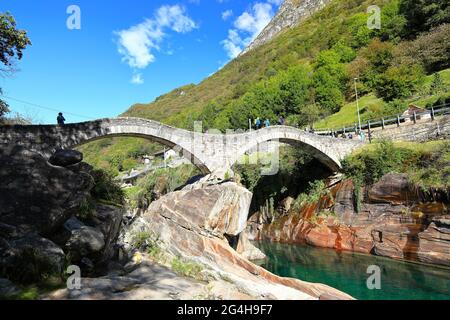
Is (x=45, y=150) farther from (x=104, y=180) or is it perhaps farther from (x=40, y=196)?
(x=40, y=196)

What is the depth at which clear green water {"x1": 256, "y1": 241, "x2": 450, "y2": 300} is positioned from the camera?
45.5 ft

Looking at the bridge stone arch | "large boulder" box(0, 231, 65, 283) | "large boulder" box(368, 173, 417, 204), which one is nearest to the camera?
"large boulder" box(0, 231, 65, 283)

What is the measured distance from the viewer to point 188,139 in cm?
2225

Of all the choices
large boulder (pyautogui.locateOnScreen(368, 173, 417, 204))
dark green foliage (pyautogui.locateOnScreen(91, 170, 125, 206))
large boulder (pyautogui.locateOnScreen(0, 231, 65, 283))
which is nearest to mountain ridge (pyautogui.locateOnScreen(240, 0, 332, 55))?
large boulder (pyautogui.locateOnScreen(368, 173, 417, 204))

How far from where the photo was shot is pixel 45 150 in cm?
1628

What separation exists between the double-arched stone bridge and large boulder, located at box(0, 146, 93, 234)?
9.35 metres

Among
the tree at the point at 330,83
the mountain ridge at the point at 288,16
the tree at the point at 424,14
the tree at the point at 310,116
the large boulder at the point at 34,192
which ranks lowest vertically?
the large boulder at the point at 34,192

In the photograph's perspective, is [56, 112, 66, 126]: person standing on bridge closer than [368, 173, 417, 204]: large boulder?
Yes

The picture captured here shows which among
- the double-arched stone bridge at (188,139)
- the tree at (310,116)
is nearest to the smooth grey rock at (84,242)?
the double-arched stone bridge at (188,139)

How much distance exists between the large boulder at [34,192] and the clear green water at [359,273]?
12.5m

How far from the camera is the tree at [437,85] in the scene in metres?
37.5

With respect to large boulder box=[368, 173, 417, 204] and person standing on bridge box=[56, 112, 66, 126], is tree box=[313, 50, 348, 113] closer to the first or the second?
large boulder box=[368, 173, 417, 204]

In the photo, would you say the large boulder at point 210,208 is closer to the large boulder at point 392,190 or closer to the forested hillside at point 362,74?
the large boulder at point 392,190

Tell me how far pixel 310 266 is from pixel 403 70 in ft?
120
